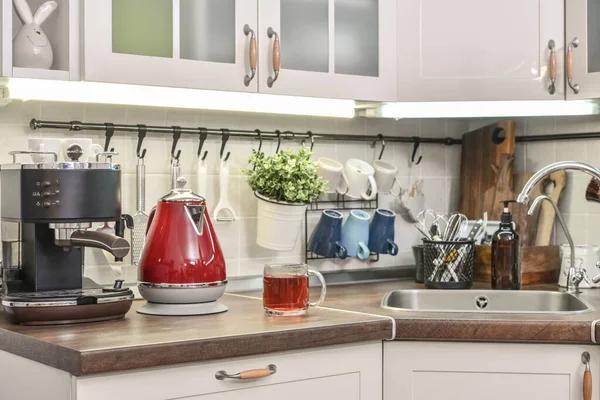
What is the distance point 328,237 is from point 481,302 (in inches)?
19.0

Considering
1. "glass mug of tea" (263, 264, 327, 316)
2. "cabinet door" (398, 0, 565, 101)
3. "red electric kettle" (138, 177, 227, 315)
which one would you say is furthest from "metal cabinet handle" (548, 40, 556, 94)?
"red electric kettle" (138, 177, 227, 315)

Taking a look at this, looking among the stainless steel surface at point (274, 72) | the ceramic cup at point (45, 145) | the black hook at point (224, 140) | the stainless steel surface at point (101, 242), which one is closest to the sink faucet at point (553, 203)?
the stainless steel surface at point (274, 72)

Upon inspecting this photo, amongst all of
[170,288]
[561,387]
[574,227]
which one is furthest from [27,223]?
[574,227]

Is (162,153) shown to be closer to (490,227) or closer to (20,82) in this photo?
(20,82)

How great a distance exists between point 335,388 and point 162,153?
88cm

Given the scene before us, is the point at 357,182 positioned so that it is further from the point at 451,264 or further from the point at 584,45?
the point at 584,45

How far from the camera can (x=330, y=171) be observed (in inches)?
107

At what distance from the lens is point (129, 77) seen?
2.08 metres

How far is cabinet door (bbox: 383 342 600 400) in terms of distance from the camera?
6.65ft

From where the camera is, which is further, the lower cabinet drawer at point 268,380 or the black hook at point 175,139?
the black hook at point 175,139

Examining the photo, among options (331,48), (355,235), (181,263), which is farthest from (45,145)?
(355,235)

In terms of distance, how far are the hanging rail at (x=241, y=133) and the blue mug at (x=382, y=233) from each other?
257 mm

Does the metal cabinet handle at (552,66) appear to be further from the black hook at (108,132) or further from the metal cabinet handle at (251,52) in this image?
the black hook at (108,132)

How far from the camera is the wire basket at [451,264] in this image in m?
2.58
